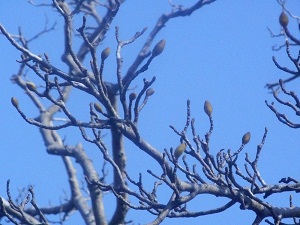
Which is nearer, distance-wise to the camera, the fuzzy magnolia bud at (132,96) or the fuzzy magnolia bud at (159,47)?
the fuzzy magnolia bud at (159,47)

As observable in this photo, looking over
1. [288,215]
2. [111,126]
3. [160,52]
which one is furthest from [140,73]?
[288,215]

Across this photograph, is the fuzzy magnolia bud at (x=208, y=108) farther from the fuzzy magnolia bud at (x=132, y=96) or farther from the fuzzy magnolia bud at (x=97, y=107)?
the fuzzy magnolia bud at (x=97, y=107)

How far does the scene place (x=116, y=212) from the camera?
13.8 ft

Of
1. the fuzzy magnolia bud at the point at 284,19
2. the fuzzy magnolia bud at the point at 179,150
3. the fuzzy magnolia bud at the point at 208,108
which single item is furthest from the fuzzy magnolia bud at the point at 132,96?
the fuzzy magnolia bud at the point at 284,19

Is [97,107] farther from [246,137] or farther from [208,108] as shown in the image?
[246,137]

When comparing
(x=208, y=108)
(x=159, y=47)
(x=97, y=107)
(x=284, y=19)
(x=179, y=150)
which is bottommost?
(x=179, y=150)

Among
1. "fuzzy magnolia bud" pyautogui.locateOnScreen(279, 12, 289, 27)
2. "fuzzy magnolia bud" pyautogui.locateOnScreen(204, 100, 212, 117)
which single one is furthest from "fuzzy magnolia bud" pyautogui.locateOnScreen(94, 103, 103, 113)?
"fuzzy magnolia bud" pyautogui.locateOnScreen(279, 12, 289, 27)

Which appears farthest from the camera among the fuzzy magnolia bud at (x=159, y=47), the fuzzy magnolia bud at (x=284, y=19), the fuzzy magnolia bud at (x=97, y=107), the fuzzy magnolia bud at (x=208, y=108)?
the fuzzy magnolia bud at (x=208, y=108)

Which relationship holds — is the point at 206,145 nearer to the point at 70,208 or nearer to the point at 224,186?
the point at 224,186

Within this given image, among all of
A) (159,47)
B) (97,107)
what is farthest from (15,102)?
(159,47)

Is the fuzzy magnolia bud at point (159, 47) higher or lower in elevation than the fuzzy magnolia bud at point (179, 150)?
higher

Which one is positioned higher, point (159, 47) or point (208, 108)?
point (208, 108)

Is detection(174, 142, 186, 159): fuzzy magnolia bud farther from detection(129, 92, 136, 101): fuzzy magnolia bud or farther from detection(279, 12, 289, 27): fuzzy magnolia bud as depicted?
detection(279, 12, 289, 27): fuzzy magnolia bud

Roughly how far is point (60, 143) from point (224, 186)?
4792 millimetres
